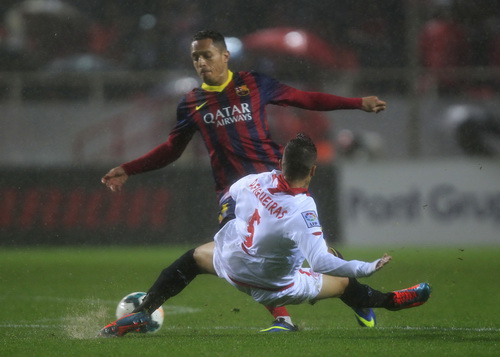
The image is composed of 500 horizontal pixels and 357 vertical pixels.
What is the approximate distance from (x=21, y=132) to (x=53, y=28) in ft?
7.09

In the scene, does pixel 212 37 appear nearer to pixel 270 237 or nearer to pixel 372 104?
pixel 372 104

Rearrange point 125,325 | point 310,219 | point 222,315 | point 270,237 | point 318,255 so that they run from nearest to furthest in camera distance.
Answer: point 318,255, point 310,219, point 270,237, point 125,325, point 222,315

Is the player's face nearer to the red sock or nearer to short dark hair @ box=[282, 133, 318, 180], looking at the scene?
short dark hair @ box=[282, 133, 318, 180]

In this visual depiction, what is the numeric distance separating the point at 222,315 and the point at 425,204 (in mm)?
5929

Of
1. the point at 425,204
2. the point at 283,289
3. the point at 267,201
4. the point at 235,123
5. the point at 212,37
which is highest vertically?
the point at 212,37

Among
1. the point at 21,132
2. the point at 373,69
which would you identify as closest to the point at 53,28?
the point at 21,132

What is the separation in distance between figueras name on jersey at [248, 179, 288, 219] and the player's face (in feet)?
3.48

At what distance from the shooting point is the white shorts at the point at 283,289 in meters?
5.47

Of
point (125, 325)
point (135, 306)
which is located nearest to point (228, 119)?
point (135, 306)

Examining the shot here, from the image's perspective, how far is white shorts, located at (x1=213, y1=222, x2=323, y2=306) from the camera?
18.0 feet

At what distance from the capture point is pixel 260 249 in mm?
5266

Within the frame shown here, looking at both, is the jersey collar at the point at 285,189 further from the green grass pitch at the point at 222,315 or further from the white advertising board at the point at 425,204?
the white advertising board at the point at 425,204

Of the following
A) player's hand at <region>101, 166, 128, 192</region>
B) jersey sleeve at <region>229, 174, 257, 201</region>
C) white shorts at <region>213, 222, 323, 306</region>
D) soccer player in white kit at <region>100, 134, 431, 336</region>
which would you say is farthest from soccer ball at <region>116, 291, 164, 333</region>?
jersey sleeve at <region>229, 174, 257, 201</region>

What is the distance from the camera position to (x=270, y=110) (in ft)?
46.3
